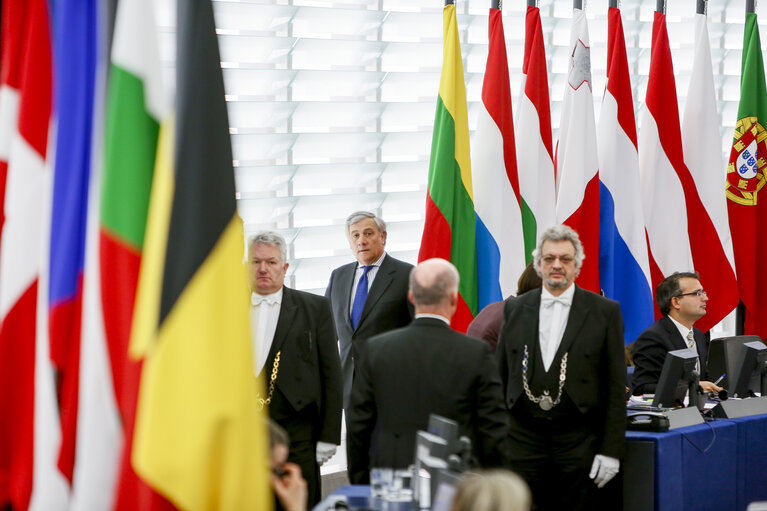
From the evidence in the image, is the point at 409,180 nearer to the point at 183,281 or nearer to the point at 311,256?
the point at 311,256

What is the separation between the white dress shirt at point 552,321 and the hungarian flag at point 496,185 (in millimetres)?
1766

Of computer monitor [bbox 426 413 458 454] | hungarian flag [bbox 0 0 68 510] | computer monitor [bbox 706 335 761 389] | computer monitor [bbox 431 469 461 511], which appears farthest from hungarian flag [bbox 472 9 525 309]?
hungarian flag [bbox 0 0 68 510]

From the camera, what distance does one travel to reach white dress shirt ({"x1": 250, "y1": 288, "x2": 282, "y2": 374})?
4305 mm

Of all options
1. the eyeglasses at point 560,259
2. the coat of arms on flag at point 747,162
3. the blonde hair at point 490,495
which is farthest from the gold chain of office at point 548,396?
the coat of arms on flag at point 747,162

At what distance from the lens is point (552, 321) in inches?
177

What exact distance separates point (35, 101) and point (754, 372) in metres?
4.40

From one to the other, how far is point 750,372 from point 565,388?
1854mm

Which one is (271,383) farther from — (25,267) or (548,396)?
(25,267)

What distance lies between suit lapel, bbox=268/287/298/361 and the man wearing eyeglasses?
2217mm

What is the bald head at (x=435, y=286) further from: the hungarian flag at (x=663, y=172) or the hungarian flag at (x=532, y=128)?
the hungarian flag at (x=663, y=172)

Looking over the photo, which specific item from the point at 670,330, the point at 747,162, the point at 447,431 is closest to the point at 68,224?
the point at 447,431

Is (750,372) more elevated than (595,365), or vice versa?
(595,365)

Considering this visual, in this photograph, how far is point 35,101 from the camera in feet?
9.78

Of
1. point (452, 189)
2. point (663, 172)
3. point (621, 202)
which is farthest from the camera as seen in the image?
point (663, 172)
